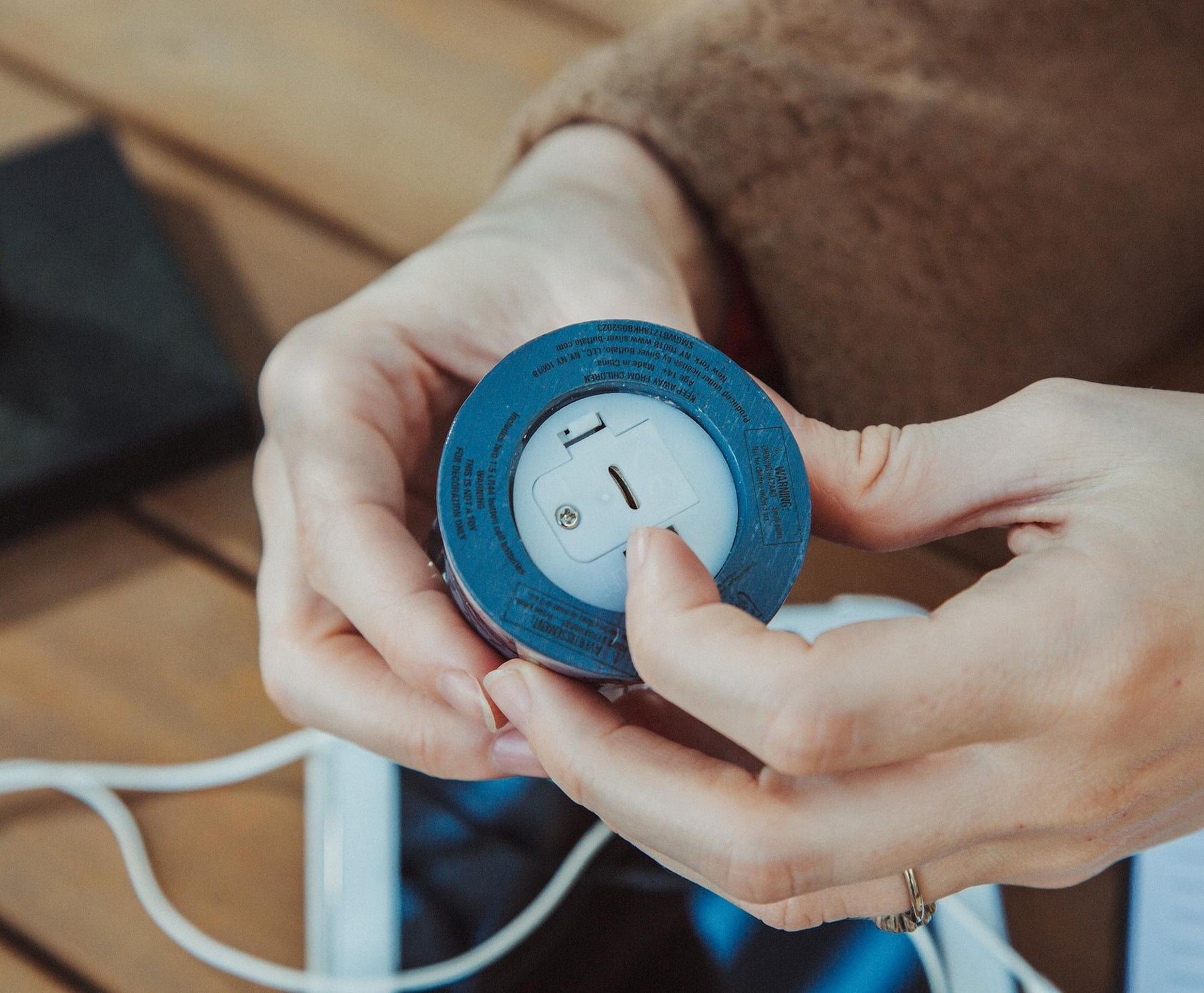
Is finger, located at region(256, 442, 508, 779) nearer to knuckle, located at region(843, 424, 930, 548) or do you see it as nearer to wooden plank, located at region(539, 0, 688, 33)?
knuckle, located at region(843, 424, 930, 548)

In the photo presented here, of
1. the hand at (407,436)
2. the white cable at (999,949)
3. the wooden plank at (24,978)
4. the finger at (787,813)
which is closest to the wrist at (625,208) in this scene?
the hand at (407,436)

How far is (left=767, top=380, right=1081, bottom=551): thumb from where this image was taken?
16.0 inches

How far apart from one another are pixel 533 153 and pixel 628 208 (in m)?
0.11

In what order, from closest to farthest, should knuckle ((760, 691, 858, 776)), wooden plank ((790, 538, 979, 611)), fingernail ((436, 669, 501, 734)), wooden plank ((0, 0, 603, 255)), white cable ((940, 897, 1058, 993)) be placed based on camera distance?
knuckle ((760, 691, 858, 776)), fingernail ((436, 669, 501, 734)), white cable ((940, 897, 1058, 993)), wooden plank ((790, 538, 979, 611)), wooden plank ((0, 0, 603, 255))

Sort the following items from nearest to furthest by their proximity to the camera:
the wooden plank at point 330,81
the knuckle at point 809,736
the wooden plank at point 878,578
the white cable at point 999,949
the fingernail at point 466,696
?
the knuckle at point 809,736
the fingernail at point 466,696
the white cable at point 999,949
the wooden plank at point 878,578
the wooden plank at point 330,81

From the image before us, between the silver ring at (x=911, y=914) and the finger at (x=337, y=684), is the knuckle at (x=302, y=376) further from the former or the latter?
the silver ring at (x=911, y=914)

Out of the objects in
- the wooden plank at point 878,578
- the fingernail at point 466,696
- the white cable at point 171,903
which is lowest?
the white cable at point 171,903

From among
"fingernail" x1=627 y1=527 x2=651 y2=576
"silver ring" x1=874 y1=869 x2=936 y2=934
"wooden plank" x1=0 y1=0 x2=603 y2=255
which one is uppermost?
"wooden plank" x1=0 y1=0 x2=603 y2=255

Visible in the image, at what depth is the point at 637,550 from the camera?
373mm

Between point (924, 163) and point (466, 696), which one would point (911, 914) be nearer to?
point (466, 696)

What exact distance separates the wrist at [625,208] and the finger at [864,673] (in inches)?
9.0

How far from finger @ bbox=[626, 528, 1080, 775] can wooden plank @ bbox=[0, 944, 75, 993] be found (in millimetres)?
417

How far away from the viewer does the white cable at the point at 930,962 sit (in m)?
0.55

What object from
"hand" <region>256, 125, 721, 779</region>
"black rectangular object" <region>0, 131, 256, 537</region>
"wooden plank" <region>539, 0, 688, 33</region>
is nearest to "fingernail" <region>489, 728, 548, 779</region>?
"hand" <region>256, 125, 721, 779</region>
